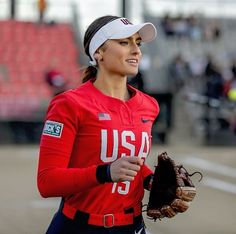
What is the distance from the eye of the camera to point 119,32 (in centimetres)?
400

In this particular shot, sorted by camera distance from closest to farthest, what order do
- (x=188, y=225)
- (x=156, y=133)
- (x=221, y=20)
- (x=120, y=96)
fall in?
1. (x=120, y=96)
2. (x=188, y=225)
3. (x=156, y=133)
4. (x=221, y=20)

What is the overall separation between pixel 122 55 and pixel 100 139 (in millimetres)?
401

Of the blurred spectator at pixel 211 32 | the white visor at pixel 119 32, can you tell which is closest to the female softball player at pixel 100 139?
the white visor at pixel 119 32

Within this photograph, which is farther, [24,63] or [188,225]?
[24,63]

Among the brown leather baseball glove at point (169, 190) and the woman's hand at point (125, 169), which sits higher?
the woman's hand at point (125, 169)

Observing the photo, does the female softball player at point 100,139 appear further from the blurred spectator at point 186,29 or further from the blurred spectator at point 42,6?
the blurred spectator at point 42,6

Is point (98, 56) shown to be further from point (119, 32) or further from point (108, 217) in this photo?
point (108, 217)

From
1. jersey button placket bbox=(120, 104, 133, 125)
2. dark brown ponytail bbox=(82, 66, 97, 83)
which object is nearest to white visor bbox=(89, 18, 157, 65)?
dark brown ponytail bbox=(82, 66, 97, 83)

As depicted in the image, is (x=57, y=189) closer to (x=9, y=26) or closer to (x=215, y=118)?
(x=215, y=118)

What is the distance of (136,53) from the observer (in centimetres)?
402

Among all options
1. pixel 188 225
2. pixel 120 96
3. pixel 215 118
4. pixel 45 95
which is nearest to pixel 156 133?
pixel 215 118

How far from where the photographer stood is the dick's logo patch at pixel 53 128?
12.6 feet

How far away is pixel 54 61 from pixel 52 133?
84.4 feet

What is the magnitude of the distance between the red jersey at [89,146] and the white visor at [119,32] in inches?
7.5
